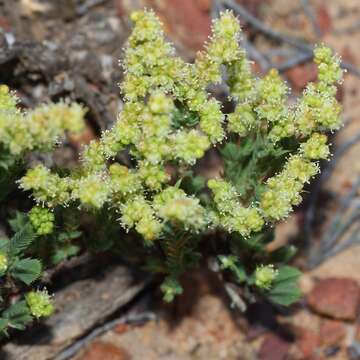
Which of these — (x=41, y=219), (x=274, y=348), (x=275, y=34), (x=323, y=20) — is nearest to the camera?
(x=41, y=219)

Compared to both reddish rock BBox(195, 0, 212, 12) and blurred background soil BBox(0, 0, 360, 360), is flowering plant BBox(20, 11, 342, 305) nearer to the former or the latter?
blurred background soil BBox(0, 0, 360, 360)

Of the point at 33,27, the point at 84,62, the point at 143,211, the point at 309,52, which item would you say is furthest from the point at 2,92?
the point at 309,52

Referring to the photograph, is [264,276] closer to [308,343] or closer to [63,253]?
[63,253]

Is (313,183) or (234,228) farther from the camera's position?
(313,183)

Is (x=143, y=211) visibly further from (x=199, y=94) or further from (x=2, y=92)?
(x=2, y=92)

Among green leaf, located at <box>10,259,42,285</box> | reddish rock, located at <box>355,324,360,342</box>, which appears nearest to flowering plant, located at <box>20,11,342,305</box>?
green leaf, located at <box>10,259,42,285</box>

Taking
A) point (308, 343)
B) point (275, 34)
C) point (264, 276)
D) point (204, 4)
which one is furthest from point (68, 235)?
point (204, 4)
